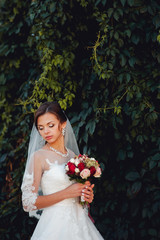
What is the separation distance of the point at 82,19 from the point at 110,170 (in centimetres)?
170

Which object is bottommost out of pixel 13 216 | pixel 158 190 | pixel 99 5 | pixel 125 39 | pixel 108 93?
pixel 13 216

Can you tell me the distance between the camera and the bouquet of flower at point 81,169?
8.19ft

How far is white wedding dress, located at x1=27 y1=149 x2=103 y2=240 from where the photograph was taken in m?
2.56

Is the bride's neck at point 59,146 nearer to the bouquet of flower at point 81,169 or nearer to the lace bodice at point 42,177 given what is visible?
the lace bodice at point 42,177

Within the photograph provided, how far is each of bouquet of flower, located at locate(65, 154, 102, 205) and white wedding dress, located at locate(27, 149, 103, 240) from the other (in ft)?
0.45

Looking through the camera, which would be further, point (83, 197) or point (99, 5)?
point (99, 5)

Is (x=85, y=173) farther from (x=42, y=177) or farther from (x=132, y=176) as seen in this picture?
(x=132, y=176)

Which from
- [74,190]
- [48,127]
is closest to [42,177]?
[74,190]

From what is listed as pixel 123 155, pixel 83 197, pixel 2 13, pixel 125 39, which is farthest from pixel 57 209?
pixel 2 13

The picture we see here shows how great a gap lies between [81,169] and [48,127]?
44cm

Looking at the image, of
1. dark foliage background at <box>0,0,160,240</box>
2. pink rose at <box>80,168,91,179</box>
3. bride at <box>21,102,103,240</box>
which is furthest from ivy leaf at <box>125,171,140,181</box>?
pink rose at <box>80,168,91,179</box>

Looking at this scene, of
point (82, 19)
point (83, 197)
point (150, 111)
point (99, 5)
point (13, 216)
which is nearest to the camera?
point (83, 197)

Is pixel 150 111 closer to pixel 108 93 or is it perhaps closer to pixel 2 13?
pixel 108 93

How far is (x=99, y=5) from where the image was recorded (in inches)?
146
